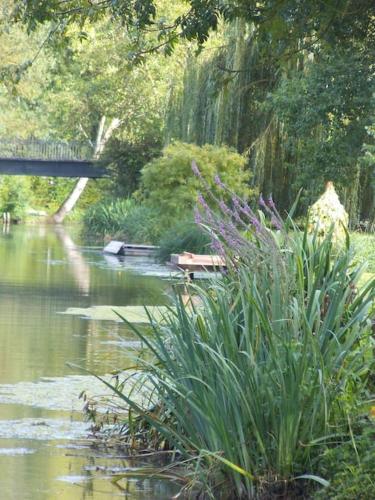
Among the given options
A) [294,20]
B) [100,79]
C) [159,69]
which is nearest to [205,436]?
[294,20]

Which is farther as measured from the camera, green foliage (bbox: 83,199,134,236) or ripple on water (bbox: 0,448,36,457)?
green foliage (bbox: 83,199,134,236)

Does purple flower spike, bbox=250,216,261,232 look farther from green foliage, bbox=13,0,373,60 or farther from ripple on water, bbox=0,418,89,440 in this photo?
green foliage, bbox=13,0,373,60

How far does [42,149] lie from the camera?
7175 cm

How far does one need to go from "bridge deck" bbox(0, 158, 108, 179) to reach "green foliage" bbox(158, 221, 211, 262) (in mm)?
30099

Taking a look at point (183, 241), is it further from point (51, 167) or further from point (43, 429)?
point (51, 167)

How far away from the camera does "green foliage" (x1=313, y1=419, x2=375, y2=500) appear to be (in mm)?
6930

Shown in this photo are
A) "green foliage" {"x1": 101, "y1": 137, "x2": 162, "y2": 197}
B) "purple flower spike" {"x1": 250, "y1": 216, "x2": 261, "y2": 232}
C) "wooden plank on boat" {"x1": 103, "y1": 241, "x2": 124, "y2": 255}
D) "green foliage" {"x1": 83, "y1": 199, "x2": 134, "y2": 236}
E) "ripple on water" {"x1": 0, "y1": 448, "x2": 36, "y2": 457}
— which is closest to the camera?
"purple flower spike" {"x1": 250, "y1": 216, "x2": 261, "y2": 232}

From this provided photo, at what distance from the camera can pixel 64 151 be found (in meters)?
71.1

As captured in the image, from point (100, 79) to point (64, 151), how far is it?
4.72 meters

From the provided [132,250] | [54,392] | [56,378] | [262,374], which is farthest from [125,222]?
[262,374]

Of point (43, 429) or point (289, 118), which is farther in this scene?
point (289, 118)

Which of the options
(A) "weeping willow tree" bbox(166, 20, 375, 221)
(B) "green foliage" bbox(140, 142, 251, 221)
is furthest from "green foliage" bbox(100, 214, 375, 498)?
(B) "green foliage" bbox(140, 142, 251, 221)

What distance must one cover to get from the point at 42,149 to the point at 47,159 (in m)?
3.95

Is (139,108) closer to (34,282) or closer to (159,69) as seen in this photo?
(159,69)
